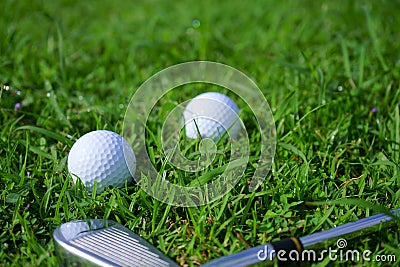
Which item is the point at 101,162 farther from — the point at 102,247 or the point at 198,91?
the point at 198,91

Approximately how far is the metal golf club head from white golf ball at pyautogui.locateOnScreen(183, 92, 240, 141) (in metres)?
0.82

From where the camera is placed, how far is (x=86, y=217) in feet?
7.25

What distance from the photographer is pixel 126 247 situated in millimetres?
2010

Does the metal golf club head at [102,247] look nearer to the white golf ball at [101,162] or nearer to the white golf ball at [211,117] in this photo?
the white golf ball at [101,162]

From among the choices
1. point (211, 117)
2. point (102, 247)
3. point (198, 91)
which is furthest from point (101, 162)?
point (198, 91)

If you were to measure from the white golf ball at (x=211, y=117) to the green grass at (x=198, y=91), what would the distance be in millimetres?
108

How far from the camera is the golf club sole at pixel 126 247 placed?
188 centimetres

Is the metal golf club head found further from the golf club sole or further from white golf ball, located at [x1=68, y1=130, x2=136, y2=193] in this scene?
white golf ball, located at [x1=68, y1=130, x2=136, y2=193]

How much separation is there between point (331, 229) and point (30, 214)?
4.34 ft

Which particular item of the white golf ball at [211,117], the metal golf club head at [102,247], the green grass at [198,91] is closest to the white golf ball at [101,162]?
A: the green grass at [198,91]

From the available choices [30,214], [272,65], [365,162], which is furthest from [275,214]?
[272,65]

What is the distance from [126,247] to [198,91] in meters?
1.65

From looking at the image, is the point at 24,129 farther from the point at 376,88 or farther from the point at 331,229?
the point at 376,88

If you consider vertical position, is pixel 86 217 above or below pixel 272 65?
below
